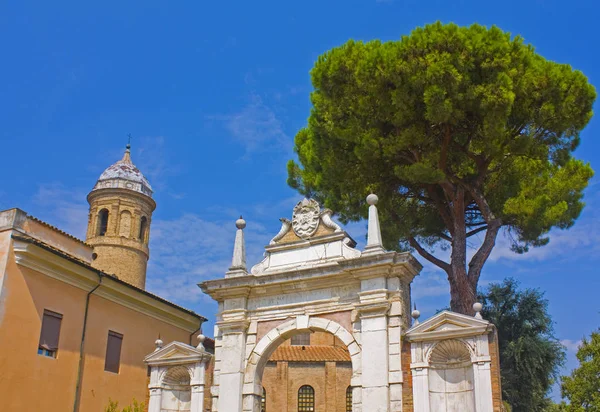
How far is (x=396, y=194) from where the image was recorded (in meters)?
19.5

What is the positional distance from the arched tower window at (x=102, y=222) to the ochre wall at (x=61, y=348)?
14473mm

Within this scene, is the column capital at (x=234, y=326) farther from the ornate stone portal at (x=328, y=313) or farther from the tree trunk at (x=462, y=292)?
the tree trunk at (x=462, y=292)

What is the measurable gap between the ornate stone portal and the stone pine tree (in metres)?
3.51

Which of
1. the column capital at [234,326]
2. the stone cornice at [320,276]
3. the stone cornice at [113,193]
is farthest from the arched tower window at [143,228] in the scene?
the column capital at [234,326]

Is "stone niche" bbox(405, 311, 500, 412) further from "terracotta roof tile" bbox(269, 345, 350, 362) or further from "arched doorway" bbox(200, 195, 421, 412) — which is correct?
"terracotta roof tile" bbox(269, 345, 350, 362)

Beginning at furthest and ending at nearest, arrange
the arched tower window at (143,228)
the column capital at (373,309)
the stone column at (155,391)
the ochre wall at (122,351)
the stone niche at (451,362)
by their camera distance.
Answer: the arched tower window at (143,228), the ochre wall at (122,351), the stone column at (155,391), the column capital at (373,309), the stone niche at (451,362)

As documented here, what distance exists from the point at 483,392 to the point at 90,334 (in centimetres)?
1295

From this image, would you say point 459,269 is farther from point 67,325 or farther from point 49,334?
point 49,334

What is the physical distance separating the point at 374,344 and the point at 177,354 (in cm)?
542

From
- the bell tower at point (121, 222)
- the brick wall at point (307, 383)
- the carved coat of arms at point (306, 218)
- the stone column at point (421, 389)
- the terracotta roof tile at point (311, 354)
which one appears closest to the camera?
the stone column at point (421, 389)

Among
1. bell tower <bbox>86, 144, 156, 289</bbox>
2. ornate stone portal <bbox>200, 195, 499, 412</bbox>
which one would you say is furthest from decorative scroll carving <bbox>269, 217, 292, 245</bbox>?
bell tower <bbox>86, 144, 156, 289</bbox>

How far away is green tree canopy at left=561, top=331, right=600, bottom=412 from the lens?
2273 centimetres

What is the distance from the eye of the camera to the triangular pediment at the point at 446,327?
12352mm

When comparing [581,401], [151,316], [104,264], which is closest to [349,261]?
[151,316]
